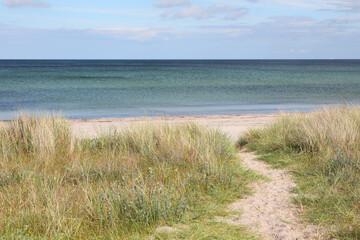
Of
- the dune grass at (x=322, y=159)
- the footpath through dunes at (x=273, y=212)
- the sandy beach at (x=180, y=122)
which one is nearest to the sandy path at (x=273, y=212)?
the footpath through dunes at (x=273, y=212)

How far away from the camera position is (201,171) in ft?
18.1

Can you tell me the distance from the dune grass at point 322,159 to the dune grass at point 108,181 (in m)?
0.99

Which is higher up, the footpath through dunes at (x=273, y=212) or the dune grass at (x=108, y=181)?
the dune grass at (x=108, y=181)

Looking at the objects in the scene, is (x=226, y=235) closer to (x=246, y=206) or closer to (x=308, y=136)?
(x=246, y=206)

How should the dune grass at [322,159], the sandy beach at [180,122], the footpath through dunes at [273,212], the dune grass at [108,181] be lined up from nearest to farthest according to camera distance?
the dune grass at [108,181] → the footpath through dunes at [273,212] → the dune grass at [322,159] → the sandy beach at [180,122]

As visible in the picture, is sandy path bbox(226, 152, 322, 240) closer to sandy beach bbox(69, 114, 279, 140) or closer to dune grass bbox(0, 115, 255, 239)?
dune grass bbox(0, 115, 255, 239)

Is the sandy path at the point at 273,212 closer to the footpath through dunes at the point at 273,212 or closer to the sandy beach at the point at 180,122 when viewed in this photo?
the footpath through dunes at the point at 273,212

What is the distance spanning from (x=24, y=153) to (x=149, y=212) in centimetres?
381

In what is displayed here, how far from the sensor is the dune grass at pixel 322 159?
420 cm

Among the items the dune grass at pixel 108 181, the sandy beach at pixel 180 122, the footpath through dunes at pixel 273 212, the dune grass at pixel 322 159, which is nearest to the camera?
the dune grass at pixel 108 181

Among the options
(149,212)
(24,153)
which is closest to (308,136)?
(149,212)

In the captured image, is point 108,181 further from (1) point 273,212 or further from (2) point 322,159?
(2) point 322,159

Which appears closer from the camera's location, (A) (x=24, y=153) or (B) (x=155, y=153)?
(B) (x=155, y=153)

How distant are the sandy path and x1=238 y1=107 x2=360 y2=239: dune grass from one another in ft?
0.62
